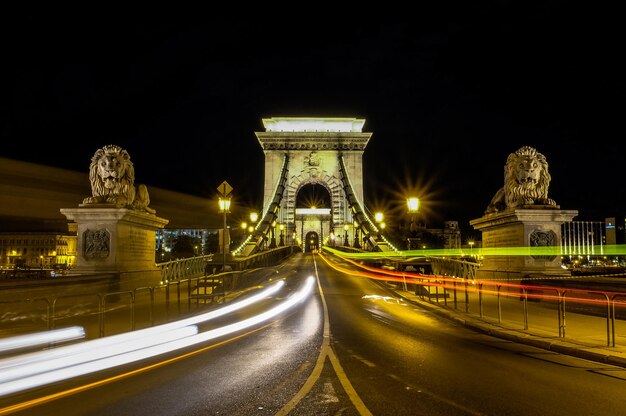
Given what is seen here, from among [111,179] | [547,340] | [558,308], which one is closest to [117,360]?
[547,340]

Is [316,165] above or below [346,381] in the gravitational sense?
above

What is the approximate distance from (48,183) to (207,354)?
1833 centimetres

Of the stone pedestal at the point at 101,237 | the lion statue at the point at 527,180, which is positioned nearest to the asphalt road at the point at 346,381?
the stone pedestal at the point at 101,237

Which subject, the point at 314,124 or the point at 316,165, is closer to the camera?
the point at 316,165

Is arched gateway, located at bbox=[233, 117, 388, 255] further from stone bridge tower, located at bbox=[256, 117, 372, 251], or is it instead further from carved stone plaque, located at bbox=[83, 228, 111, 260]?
carved stone plaque, located at bbox=[83, 228, 111, 260]

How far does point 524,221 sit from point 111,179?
14283 millimetres

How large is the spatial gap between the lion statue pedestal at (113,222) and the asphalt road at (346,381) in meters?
8.53

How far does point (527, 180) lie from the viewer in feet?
64.8

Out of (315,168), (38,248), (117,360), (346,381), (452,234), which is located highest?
(315,168)

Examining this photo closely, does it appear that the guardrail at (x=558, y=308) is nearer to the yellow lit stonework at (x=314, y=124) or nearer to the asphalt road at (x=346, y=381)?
the asphalt road at (x=346, y=381)

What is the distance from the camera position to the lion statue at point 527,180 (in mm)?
19641

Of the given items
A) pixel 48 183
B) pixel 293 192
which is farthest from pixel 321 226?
pixel 48 183

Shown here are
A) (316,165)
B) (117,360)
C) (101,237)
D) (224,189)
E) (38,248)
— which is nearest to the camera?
(117,360)

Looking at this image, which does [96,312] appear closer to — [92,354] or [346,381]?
[92,354]
